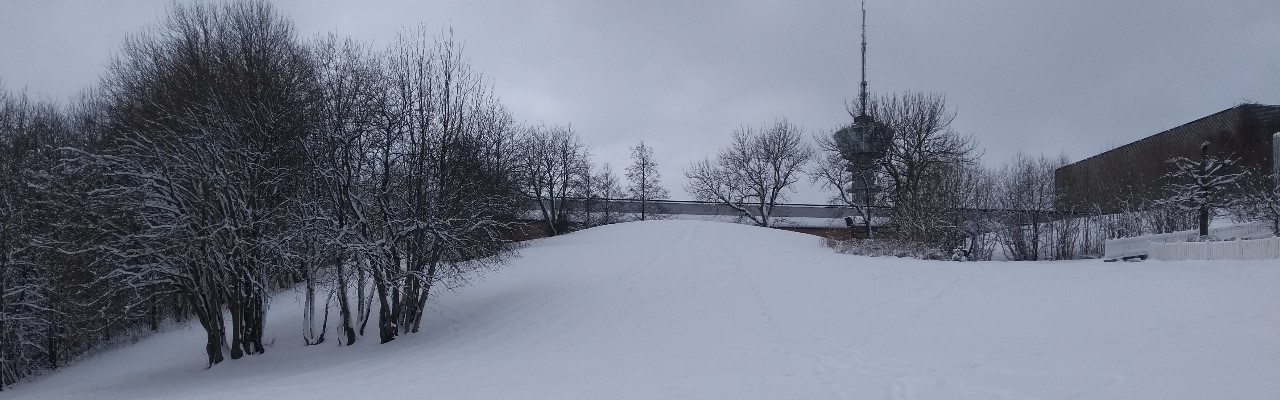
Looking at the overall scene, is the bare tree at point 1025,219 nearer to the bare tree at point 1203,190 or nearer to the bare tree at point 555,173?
the bare tree at point 1203,190

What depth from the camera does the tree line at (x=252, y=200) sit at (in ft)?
50.5

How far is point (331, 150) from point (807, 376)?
11.1 m

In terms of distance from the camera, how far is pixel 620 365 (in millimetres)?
12289

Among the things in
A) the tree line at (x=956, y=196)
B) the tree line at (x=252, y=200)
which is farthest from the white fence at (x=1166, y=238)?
the tree line at (x=252, y=200)

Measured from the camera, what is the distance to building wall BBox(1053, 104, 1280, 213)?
4488 centimetres

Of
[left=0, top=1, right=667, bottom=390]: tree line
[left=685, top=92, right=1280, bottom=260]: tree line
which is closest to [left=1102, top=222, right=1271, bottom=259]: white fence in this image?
[left=685, top=92, right=1280, bottom=260]: tree line

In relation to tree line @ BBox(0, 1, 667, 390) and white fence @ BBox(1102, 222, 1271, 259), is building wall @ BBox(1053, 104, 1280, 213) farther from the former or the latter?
tree line @ BBox(0, 1, 667, 390)

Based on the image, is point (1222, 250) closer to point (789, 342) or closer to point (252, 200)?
point (789, 342)

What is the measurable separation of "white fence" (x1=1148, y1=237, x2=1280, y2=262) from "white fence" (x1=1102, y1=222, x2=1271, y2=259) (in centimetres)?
221

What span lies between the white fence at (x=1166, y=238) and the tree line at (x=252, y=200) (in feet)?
64.2

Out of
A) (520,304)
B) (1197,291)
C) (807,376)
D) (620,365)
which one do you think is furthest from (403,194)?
(1197,291)

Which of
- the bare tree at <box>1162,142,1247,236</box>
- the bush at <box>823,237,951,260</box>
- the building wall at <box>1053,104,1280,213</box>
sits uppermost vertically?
the building wall at <box>1053,104,1280,213</box>

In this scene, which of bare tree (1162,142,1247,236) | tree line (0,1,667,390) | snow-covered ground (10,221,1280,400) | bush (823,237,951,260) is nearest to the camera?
snow-covered ground (10,221,1280,400)

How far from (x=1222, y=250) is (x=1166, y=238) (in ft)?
25.0
